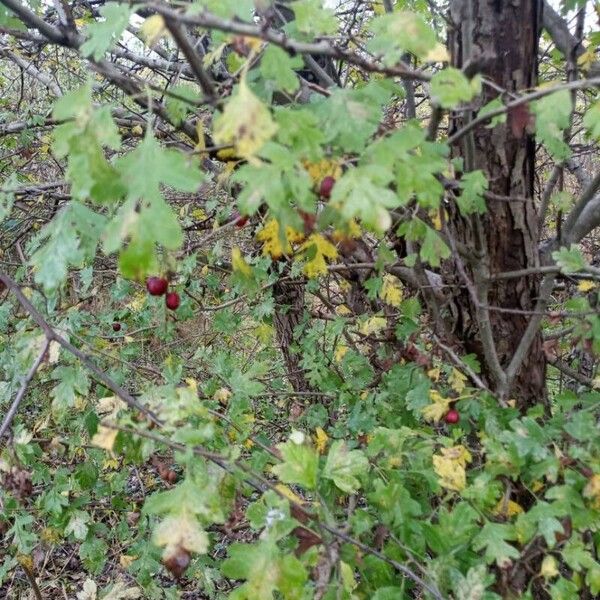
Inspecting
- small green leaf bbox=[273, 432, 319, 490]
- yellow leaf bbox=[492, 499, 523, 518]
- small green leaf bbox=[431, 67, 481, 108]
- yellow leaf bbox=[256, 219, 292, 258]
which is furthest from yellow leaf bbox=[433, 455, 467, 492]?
small green leaf bbox=[431, 67, 481, 108]

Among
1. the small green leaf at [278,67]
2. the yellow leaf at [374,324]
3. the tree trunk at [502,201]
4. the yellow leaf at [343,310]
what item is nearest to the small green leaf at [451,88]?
the small green leaf at [278,67]

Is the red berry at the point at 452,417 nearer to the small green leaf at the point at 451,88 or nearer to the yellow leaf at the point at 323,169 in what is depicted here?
the yellow leaf at the point at 323,169

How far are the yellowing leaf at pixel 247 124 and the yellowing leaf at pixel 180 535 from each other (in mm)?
771

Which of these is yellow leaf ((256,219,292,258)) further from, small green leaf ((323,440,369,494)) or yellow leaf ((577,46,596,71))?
yellow leaf ((577,46,596,71))

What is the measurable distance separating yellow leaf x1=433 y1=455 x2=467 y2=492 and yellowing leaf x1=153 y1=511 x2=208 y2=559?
81 centimetres

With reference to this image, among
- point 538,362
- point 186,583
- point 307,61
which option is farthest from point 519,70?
point 186,583

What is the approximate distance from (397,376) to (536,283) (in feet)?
2.20

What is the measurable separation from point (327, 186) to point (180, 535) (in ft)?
2.59

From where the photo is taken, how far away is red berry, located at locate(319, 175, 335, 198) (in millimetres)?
1245

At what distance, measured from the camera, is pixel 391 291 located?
7.83ft

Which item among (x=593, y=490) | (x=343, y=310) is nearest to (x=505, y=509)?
(x=593, y=490)

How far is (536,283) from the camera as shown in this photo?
7.80 feet

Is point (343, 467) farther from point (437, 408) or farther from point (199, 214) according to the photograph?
point (199, 214)

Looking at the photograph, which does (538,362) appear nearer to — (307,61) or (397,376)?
(397,376)
